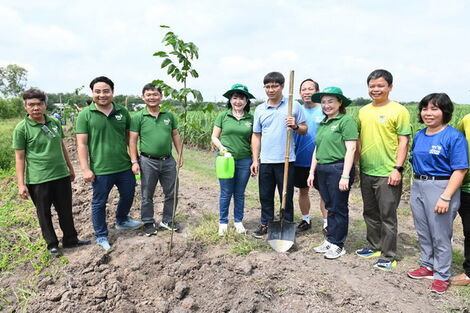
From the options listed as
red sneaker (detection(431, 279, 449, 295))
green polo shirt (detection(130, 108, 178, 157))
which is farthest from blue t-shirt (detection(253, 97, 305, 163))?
red sneaker (detection(431, 279, 449, 295))

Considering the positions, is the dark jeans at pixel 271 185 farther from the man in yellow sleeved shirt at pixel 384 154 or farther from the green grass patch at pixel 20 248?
the green grass patch at pixel 20 248

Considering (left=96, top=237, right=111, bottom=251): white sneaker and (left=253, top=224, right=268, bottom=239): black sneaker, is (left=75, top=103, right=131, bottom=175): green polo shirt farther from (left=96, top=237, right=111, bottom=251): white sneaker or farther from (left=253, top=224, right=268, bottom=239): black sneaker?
(left=253, top=224, right=268, bottom=239): black sneaker

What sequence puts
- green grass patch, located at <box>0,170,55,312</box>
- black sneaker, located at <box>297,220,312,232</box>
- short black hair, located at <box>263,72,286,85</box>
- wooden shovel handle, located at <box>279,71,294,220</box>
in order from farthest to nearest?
1. black sneaker, located at <box>297,220,312,232</box>
2. short black hair, located at <box>263,72,286,85</box>
3. wooden shovel handle, located at <box>279,71,294,220</box>
4. green grass patch, located at <box>0,170,55,312</box>

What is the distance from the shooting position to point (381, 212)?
3277mm

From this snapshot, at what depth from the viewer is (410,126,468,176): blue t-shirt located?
2.68 m

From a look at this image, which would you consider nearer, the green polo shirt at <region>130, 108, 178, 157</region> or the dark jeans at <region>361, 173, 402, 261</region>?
the dark jeans at <region>361, 173, 402, 261</region>

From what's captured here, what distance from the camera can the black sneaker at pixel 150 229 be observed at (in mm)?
3945

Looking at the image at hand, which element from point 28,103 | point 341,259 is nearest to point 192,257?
point 341,259

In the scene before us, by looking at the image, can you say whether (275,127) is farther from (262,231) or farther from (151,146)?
(151,146)

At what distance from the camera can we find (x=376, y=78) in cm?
310

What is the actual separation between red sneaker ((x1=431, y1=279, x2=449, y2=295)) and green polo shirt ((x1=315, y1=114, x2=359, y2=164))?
136 centimetres

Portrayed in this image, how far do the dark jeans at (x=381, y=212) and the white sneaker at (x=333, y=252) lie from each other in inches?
14.6

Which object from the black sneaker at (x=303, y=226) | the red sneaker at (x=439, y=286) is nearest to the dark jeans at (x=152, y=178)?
Answer: the black sneaker at (x=303, y=226)

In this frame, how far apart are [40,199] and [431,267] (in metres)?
3.96
